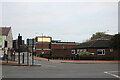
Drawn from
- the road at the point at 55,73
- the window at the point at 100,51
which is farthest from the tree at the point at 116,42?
the road at the point at 55,73

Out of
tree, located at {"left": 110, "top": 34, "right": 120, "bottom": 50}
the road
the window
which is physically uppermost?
tree, located at {"left": 110, "top": 34, "right": 120, "bottom": 50}

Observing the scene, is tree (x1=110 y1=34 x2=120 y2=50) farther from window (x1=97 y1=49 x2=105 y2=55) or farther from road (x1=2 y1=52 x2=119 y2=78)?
road (x1=2 y1=52 x2=119 y2=78)

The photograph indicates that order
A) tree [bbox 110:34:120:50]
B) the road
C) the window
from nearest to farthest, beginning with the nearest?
the road
tree [bbox 110:34:120:50]
the window

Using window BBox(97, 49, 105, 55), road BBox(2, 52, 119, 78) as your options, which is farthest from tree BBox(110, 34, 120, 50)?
road BBox(2, 52, 119, 78)

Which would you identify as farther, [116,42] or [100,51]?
[100,51]

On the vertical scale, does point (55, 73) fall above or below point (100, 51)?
below

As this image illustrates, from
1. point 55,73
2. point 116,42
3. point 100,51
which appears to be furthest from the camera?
point 100,51

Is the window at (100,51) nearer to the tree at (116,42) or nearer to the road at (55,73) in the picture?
the tree at (116,42)

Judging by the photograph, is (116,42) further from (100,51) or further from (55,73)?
(55,73)

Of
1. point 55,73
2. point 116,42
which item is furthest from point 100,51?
point 55,73

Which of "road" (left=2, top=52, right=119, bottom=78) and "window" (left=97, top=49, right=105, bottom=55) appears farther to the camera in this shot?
→ "window" (left=97, top=49, right=105, bottom=55)

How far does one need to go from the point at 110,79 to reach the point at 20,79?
5.34 meters

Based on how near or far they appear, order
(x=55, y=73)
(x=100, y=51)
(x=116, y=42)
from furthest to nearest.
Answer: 1. (x=100, y=51)
2. (x=116, y=42)
3. (x=55, y=73)

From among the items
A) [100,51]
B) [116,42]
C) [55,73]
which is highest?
[116,42]
